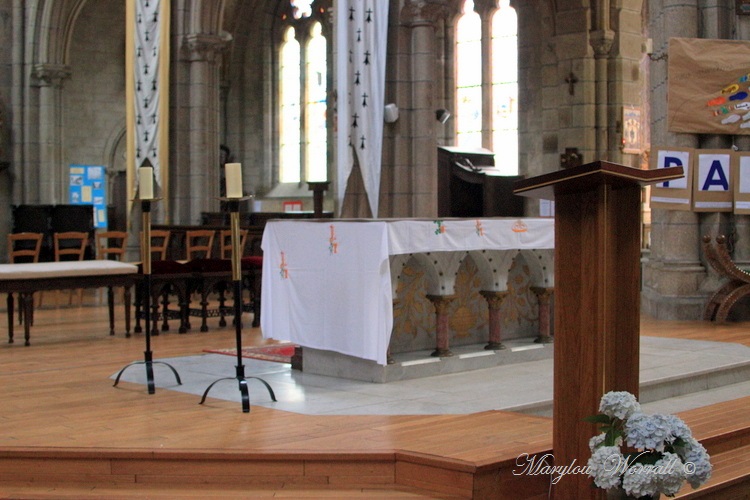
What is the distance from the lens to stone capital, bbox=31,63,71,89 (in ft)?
58.2

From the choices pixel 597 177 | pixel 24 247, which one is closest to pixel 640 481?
pixel 597 177

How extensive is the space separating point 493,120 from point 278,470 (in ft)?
45.9

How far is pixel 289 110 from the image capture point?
69.5 ft

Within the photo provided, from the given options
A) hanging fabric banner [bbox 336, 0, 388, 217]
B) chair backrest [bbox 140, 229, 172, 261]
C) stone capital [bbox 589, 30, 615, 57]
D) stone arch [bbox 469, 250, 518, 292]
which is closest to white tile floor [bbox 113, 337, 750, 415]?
stone arch [bbox 469, 250, 518, 292]

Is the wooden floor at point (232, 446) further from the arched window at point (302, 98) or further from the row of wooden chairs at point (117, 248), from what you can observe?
the arched window at point (302, 98)

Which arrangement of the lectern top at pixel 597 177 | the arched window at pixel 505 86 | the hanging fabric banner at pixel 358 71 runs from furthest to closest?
the arched window at pixel 505 86
the hanging fabric banner at pixel 358 71
the lectern top at pixel 597 177

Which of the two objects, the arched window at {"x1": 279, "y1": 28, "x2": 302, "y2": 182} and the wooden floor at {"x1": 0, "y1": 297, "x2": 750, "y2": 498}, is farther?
the arched window at {"x1": 279, "y1": 28, "x2": 302, "y2": 182}

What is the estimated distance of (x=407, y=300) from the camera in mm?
6375

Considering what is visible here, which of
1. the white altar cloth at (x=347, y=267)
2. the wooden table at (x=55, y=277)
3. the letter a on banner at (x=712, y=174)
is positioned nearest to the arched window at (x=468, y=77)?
the letter a on banner at (x=712, y=174)

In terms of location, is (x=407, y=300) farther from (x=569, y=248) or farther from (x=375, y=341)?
(x=569, y=248)

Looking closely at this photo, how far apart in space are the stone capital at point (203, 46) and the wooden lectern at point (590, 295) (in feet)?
37.3

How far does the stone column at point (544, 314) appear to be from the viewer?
695cm

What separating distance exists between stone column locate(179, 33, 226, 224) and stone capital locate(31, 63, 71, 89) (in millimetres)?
4536

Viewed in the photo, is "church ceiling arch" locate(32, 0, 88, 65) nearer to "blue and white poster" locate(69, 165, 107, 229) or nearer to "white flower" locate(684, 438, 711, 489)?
"blue and white poster" locate(69, 165, 107, 229)
